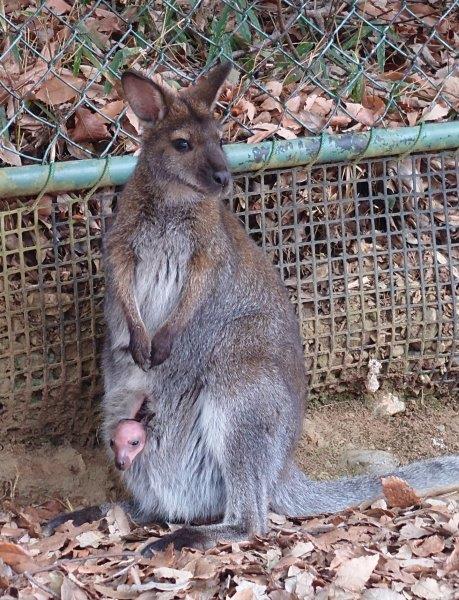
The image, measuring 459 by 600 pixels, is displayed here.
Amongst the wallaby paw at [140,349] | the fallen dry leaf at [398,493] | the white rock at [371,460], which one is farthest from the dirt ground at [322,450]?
the wallaby paw at [140,349]

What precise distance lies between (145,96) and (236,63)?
1.18m

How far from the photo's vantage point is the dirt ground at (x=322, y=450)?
4.89 metres

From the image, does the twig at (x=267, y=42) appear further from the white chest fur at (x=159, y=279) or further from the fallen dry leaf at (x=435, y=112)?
the white chest fur at (x=159, y=279)

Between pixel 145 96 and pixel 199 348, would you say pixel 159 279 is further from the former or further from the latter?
pixel 145 96

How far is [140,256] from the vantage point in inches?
171

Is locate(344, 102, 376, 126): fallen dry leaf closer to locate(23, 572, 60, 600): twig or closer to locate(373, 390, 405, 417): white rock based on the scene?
locate(373, 390, 405, 417): white rock

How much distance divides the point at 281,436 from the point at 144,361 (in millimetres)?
622

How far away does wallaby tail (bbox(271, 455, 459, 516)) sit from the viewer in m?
4.45

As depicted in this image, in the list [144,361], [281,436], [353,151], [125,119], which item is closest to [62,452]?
[144,361]

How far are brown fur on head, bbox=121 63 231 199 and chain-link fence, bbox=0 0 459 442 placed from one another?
0.50 m

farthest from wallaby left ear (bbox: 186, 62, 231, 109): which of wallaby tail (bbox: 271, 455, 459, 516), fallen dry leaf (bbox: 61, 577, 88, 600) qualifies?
fallen dry leaf (bbox: 61, 577, 88, 600)

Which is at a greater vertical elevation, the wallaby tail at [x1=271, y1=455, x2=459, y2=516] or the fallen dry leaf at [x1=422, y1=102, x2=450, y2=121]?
the fallen dry leaf at [x1=422, y1=102, x2=450, y2=121]

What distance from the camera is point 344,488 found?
14.8ft

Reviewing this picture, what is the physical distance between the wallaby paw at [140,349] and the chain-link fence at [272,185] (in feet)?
1.68
